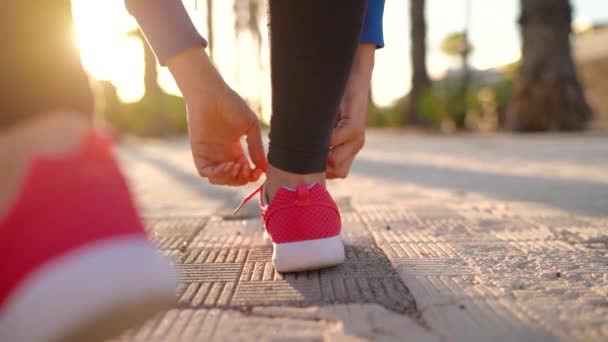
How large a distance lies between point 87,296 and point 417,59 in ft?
39.4

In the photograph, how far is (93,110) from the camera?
28.9 inches

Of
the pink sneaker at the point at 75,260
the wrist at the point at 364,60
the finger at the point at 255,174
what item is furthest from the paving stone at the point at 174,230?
the pink sneaker at the point at 75,260

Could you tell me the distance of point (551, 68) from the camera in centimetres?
855

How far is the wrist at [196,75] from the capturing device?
1.15 m

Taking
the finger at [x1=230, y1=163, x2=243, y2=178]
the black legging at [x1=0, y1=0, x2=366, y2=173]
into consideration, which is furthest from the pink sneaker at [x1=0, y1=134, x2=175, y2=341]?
the finger at [x1=230, y1=163, x2=243, y2=178]

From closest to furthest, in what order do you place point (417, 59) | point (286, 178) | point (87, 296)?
1. point (87, 296)
2. point (286, 178)
3. point (417, 59)

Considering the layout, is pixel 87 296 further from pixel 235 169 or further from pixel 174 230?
pixel 174 230

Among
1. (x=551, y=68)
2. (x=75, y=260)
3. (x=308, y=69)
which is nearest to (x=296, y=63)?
(x=308, y=69)

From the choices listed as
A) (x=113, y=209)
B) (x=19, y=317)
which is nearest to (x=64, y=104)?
(x=113, y=209)

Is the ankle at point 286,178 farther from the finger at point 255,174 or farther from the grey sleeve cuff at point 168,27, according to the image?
the grey sleeve cuff at point 168,27

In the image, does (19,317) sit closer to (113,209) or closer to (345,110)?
(113,209)

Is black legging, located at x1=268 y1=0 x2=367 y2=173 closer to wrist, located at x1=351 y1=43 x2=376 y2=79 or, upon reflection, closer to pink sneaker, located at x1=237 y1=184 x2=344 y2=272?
pink sneaker, located at x1=237 y1=184 x2=344 y2=272

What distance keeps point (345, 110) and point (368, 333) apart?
643 mm

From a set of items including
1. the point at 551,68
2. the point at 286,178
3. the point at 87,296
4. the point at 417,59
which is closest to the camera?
the point at 87,296
